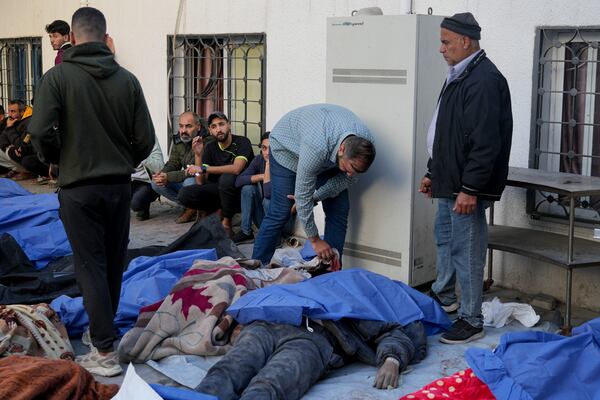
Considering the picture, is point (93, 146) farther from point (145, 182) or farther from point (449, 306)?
point (145, 182)

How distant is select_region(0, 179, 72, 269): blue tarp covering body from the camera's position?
23.5ft

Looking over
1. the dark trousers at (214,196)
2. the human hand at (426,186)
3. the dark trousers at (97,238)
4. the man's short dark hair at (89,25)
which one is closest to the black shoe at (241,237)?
the dark trousers at (214,196)

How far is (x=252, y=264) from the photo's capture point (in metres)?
6.19

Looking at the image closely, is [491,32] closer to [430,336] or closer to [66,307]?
[430,336]

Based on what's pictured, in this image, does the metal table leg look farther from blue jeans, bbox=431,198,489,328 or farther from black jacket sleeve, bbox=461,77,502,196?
black jacket sleeve, bbox=461,77,502,196

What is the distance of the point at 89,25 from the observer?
193 inches

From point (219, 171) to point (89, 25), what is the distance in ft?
11.8

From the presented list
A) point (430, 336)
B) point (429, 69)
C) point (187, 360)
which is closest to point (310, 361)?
point (187, 360)

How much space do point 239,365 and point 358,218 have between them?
238 cm

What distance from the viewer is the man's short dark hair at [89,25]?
491cm

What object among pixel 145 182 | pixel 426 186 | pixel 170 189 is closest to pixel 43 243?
pixel 170 189

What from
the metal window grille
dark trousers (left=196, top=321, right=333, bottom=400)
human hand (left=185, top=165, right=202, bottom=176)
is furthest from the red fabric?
human hand (left=185, top=165, right=202, bottom=176)

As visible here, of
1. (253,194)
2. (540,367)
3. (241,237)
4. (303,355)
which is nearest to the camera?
(540,367)

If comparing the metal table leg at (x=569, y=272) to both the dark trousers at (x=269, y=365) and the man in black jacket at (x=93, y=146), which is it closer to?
the dark trousers at (x=269, y=365)
